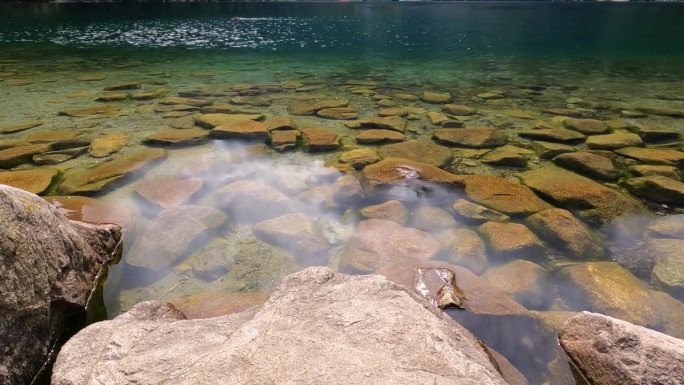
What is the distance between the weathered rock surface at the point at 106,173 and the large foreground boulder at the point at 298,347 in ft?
8.51

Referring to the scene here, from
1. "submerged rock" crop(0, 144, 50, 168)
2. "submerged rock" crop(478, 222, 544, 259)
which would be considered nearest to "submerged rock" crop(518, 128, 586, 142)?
"submerged rock" crop(478, 222, 544, 259)

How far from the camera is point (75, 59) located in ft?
46.5

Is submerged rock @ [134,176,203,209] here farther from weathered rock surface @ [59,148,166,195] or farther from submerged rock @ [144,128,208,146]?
submerged rock @ [144,128,208,146]

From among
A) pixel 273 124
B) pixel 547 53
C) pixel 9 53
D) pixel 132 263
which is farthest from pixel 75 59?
pixel 547 53

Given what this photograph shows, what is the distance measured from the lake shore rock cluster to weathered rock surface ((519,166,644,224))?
0.09 ft

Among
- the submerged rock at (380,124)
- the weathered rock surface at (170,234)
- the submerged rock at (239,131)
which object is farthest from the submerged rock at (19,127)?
the submerged rock at (380,124)

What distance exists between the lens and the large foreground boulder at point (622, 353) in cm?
166

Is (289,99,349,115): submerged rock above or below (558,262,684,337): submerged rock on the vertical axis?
above

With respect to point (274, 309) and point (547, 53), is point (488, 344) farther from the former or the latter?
point (547, 53)

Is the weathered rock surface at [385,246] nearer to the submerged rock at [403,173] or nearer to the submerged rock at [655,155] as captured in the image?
the submerged rock at [403,173]

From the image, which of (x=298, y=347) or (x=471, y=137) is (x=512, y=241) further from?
(x=471, y=137)

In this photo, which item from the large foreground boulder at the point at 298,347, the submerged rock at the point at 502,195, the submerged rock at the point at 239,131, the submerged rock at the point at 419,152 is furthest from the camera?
the submerged rock at the point at 239,131

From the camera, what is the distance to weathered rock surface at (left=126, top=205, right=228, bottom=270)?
3029mm

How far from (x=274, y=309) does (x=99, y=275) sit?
5.47 feet
